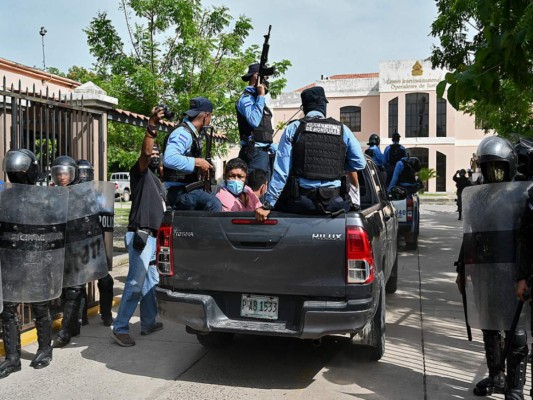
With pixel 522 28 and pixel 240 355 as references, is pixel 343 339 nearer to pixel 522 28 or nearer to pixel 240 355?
pixel 240 355

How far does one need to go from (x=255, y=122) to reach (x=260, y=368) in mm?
2635

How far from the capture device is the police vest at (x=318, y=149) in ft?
14.6

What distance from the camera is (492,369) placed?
4129 millimetres

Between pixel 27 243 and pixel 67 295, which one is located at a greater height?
pixel 27 243

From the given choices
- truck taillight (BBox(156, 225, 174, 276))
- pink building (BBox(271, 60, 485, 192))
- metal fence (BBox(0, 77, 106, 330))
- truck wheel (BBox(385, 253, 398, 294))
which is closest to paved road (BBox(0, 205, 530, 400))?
truck taillight (BBox(156, 225, 174, 276))

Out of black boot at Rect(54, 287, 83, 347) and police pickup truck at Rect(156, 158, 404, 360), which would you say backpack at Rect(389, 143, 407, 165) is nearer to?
police pickup truck at Rect(156, 158, 404, 360)

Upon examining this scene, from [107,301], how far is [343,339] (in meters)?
2.69

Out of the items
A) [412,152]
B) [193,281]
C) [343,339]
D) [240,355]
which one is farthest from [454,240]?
[412,152]

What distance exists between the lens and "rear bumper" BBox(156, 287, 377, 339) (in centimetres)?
399

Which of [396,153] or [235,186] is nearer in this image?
[235,186]

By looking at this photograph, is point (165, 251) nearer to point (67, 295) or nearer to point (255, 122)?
point (67, 295)

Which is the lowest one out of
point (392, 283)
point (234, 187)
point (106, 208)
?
point (392, 283)

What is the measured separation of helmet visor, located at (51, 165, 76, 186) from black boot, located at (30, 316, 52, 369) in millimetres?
1351

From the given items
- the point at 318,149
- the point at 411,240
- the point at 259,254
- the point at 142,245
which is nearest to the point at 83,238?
the point at 142,245
